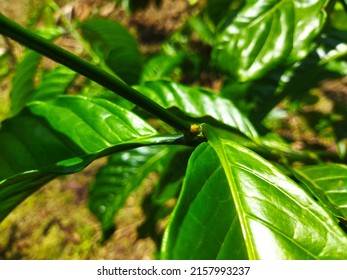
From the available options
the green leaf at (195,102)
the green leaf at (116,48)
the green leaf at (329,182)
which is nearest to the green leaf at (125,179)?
the green leaf at (116,48)

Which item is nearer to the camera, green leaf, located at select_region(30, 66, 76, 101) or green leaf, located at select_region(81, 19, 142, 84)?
green leaf, located at select_region(30, 66, 76, 101)

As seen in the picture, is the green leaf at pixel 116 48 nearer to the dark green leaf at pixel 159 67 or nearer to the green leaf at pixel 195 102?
the dark green leaf at pixel 159 67

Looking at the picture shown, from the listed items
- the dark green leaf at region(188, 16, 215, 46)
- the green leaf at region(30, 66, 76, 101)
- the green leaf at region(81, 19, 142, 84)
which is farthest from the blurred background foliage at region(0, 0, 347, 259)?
the green leaf at region(30, 66, 76, 101)

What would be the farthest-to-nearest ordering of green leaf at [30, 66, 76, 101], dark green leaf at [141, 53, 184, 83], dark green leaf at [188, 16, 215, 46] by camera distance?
1. dark green leaf at [188, 16, 215, 46]
2. dark green leaf at [141, 53, 184, 83]
3. green leaf at [30, 66, 76, 101]

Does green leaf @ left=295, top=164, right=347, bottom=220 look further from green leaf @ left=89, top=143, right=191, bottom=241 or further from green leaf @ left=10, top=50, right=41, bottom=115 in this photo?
green leaf @ left=10, top=50, right=41, bottom=115

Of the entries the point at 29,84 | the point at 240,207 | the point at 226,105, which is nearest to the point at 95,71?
the point at 240,207
